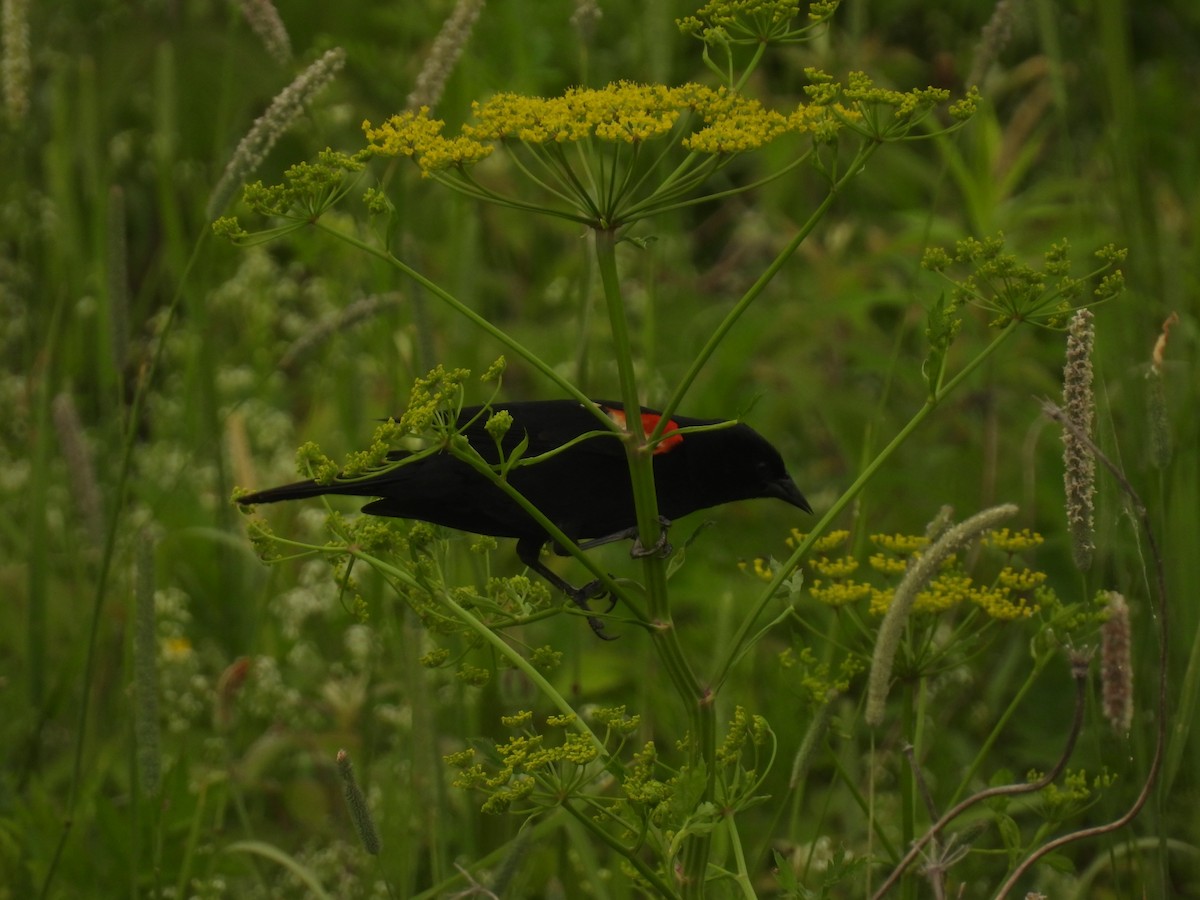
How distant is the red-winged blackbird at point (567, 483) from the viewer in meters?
2.13

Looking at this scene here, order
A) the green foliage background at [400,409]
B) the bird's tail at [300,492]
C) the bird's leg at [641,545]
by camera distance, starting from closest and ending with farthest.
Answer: the bird's leg at [641,545], the bird's tail at [300,492], the green foliage background at [400,409]

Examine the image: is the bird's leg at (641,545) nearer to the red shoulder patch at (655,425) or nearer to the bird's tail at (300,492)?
the red shoulder patch at (655,425)

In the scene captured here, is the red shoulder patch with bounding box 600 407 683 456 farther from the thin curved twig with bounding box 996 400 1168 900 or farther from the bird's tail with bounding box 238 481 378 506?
the thin curved twig with bounding box 996 400 1168 900

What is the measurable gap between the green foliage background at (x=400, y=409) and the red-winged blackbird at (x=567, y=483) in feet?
0.80

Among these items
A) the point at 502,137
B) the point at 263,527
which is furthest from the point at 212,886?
the point at 502,137

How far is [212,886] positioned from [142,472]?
211 centimetres

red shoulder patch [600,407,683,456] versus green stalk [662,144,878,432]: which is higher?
green stalk [662,144,878,432]

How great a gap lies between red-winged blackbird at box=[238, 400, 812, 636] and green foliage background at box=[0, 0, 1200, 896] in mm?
244

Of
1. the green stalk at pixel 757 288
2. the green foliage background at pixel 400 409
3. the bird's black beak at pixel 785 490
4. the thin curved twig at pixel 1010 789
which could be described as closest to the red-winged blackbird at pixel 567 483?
the bird's black beak at pixel 785 490

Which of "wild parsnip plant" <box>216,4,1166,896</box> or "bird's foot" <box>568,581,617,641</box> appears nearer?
"wild parsnip plant" <box>216,4,1166,896</box>

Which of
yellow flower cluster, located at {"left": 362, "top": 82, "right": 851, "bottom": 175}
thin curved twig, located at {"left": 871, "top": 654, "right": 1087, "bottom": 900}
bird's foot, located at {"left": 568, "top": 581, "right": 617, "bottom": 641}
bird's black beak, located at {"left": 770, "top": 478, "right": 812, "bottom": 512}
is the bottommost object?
thin curved twig, located at {"left": 871, "top": 654, "right": 1087, "bottom": 900}

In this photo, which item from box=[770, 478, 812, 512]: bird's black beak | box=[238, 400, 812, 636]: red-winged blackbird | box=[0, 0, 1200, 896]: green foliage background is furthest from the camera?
box=[0, 0, 1200, 896]: green foliage background

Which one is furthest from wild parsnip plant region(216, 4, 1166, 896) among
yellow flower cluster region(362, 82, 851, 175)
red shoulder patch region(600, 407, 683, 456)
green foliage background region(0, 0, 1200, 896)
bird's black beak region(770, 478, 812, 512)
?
bird's black beak region(770, 478, 812, 512)

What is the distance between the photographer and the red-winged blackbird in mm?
2129
